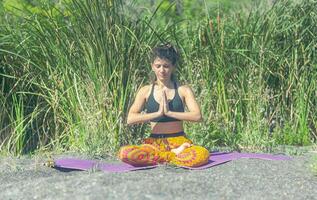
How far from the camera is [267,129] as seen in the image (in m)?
7.47

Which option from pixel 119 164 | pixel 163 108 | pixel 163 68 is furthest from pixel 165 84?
pixel 119 164

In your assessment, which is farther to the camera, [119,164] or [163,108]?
[119,164]

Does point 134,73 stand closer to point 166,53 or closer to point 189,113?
point 166,53

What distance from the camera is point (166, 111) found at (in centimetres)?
606

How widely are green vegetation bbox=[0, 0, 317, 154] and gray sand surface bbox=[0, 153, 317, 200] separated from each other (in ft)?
3.37

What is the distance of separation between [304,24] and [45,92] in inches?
110

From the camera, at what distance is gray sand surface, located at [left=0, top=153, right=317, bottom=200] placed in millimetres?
4773

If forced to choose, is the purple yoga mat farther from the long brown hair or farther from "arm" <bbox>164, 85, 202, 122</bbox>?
the long brown hair

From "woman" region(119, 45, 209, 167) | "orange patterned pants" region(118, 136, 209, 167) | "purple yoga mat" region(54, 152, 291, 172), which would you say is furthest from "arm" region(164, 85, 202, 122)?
"purple yoga mat" region(54, 152, 291, 172)

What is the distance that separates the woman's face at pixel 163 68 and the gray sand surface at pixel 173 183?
0.75m

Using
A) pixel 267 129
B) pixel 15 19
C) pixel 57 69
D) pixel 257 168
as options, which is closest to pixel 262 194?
pixel 257 168

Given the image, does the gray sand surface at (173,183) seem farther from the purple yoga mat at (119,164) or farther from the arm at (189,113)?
the arm at (189,113)

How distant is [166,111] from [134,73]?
1.20 meters

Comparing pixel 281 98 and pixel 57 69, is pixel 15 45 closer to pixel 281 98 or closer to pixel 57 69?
pixel 57 69
